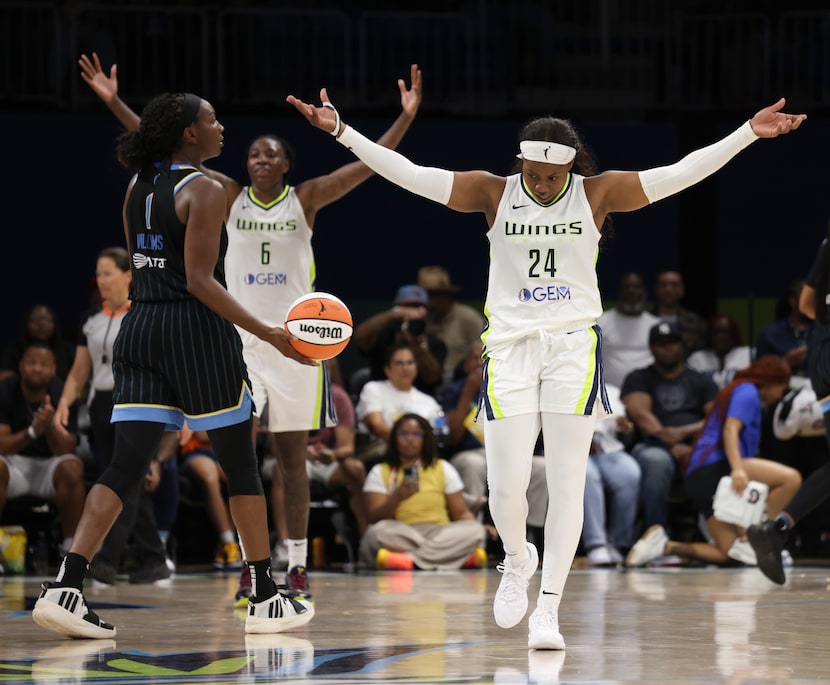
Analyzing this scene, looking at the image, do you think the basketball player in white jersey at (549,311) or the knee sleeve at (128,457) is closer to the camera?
the basketball player in white jersey at (549,311)

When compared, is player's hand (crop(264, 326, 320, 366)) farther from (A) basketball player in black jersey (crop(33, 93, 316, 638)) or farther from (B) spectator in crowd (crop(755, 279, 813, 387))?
(B) spectator in crowd (crop(755, 279, 813, 387))

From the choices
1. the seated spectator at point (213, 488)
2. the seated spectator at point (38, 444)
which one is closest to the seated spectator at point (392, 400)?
the seated spectator at point (213, 488)

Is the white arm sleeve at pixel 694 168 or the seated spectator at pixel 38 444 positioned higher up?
the white arm sleeve at pixel 694 168

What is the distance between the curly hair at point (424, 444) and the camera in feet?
30.4

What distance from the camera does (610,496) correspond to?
32.2ft

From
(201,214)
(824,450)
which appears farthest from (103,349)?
(824,450)

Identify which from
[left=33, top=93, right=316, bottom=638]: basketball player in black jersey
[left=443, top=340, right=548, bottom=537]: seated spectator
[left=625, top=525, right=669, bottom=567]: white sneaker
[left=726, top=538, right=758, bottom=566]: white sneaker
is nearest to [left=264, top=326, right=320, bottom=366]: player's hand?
[left=33, top=93, right=316, bottom=638]: basketball player in black jersey

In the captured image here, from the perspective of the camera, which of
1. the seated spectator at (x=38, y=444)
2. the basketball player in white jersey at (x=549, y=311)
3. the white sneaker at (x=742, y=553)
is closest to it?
the basketball player in white jersey at (x=549, y=311)

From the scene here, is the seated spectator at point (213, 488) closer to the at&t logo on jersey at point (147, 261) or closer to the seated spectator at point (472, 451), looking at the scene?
the seated spectator at point (472, 451)

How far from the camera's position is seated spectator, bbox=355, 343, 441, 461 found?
973 cm

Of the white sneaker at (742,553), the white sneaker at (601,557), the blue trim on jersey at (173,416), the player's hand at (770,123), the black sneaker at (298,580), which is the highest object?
the player's hand at (770,123)

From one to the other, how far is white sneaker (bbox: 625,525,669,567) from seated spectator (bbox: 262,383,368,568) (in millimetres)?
1754

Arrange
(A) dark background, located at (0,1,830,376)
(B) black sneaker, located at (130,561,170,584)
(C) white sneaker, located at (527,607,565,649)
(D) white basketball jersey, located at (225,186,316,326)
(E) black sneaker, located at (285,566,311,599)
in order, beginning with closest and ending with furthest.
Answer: (C) white sneaker, located at (527,607,565,649) → (E) black sneaker, located at (285,566,311,599) → (D) white basketball jersey, located at (225,186,316,326) → (B) black sneaker, located at (130,561,170,584) → (A) dark background, located at (0,1,830,376)

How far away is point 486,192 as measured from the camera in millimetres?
5363
